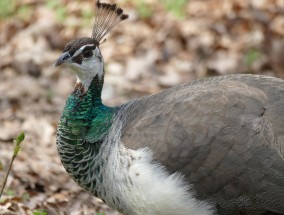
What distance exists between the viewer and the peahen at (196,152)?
4.04 metres

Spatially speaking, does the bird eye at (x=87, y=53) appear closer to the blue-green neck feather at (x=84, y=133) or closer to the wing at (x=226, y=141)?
the blue-green neck feather at (x=84, y=133)

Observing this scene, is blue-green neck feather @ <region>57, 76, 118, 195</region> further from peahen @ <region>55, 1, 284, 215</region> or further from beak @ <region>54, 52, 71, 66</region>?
beak @ <region>54, 52, 71, 66</region>

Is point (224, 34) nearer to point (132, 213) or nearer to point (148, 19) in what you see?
point (148, 19)

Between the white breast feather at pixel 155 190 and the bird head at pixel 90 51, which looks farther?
the bird head at pixel 90 51

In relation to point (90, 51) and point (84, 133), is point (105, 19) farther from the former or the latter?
point (84, 133)

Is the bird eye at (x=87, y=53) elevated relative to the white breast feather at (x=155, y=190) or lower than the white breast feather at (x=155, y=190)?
elevated

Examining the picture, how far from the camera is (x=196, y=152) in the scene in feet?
13.4

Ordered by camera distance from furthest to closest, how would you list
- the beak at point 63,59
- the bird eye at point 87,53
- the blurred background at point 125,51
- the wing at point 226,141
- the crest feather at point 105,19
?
the blurred background at point 125,51
the crest feather at point 105,19
the bird eye at point 87,53
the beak at point 63,59
the wing at point 226,141

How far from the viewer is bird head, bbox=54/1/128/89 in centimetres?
455

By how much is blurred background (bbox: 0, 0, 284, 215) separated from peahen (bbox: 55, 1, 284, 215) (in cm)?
161

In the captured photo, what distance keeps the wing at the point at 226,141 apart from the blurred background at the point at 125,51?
1907 mm

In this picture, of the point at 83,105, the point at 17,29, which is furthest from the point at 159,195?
the point at 17,29

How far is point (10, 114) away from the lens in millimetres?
7324

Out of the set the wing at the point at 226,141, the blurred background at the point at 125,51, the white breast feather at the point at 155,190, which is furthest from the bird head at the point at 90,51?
the blurred background at the point at 125,51
